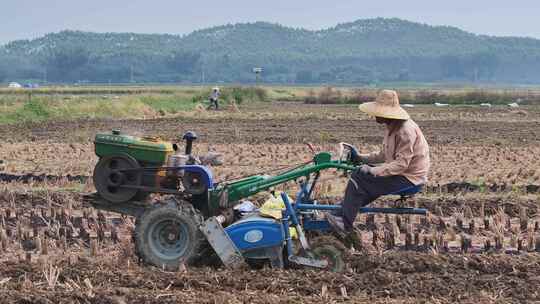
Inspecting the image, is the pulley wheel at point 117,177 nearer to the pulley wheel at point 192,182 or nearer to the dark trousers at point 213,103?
the pulley wheel at point 192,182

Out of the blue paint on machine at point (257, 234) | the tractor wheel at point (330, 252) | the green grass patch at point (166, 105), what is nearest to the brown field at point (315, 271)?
the tractor wheel at point (330, 252)

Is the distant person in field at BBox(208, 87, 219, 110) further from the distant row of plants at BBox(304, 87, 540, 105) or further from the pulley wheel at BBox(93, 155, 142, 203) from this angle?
the pulley wheel at BBox(93, 155, 142, 203)

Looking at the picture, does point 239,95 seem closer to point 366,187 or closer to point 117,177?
point 117,177

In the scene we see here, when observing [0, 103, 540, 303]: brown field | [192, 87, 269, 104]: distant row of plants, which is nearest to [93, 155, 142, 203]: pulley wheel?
[0, 103, 540, 303]: brown field

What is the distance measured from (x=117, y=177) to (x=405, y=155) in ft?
8.62

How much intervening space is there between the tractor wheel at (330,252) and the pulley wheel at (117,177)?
1733 millimetres

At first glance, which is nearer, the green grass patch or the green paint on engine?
the green paint on engine

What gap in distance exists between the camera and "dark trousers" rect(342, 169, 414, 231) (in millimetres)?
7988

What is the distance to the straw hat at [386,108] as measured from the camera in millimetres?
8047

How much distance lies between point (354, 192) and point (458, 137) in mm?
16788

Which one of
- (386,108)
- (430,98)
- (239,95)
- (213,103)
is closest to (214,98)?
(213,103)

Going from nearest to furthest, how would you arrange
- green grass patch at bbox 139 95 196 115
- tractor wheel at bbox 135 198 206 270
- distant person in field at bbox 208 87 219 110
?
tractor wheel at bbox 135 198 206 270 < green grass patch at bbox 139 95 196 115 < distant person in field at bbox 208 87 219 110

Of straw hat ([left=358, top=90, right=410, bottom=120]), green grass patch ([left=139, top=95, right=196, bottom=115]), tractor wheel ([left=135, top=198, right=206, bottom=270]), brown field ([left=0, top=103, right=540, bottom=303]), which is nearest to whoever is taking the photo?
brown field ([left=0, top=103, right=540, bottom=303])

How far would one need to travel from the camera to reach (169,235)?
27.4ft
